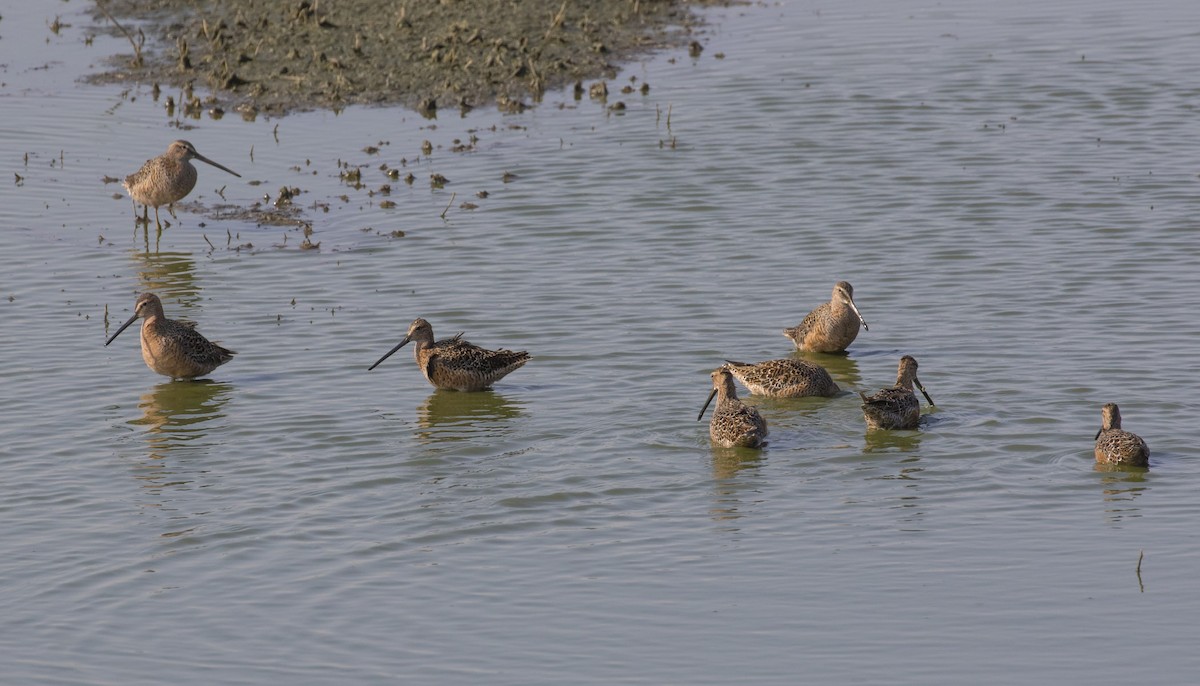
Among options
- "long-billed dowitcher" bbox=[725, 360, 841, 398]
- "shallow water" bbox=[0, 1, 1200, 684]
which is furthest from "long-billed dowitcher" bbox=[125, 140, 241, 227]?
"long-billed dowitcher" bbox=[725, 360, 841, 398]

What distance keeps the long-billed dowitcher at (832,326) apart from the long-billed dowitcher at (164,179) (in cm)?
897

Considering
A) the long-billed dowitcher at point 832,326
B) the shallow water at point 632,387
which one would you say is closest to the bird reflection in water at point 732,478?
the shallow water at point 632,387

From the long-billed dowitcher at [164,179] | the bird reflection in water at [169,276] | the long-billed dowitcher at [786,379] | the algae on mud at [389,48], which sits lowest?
the long-billed dowitcher at [786,379]

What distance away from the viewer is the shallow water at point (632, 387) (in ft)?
34.8

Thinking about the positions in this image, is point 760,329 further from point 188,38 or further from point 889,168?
point 188,38

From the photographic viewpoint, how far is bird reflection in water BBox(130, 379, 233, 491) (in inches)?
546

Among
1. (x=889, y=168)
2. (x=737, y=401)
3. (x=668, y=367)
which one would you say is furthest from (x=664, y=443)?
(x=889, y=168)

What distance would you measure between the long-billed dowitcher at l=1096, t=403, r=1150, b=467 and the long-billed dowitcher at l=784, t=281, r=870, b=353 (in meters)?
3.77

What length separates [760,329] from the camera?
17266mm

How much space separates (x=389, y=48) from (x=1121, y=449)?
18359 mm

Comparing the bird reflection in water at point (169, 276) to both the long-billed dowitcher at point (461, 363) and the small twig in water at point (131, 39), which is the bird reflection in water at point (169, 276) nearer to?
the long-billed dowitcher at point (461, 363)

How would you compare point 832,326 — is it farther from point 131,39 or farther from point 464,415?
point 131,39

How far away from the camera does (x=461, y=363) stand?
15867mm

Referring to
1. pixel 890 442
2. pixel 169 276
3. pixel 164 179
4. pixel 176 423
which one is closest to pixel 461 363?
pixel 176 423
